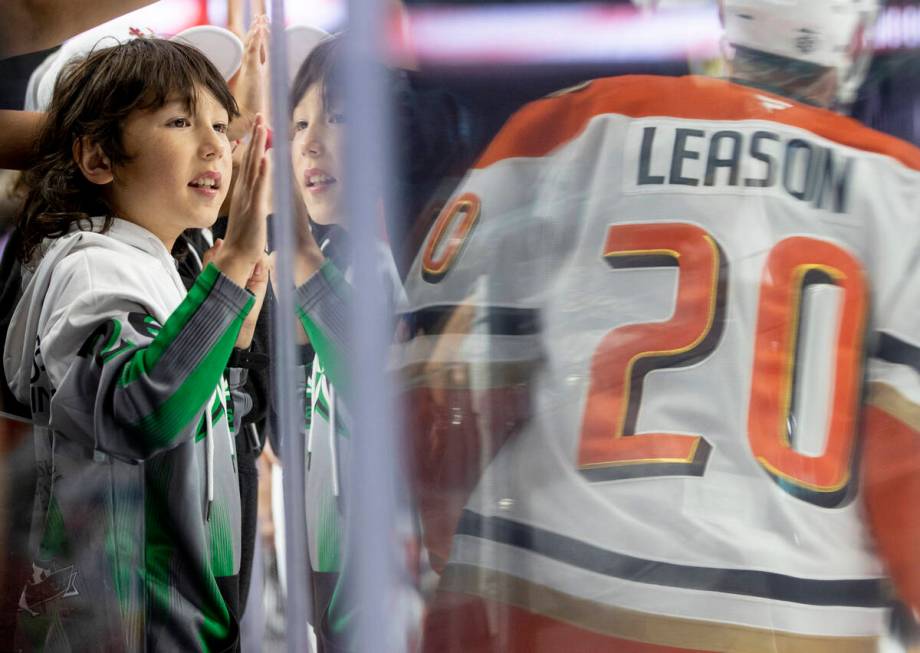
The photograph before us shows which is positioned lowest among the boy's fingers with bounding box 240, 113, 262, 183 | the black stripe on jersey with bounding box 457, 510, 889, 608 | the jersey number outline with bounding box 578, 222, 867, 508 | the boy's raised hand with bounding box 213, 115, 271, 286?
the black stripe on jersey with bounding box 457, 510, 889, 608

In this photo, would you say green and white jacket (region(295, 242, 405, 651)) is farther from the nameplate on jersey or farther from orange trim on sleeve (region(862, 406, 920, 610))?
orange trim on sleeve (region(862, 406, 920, 610))

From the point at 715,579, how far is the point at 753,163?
34 centimetres

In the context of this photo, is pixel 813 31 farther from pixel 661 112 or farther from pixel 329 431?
pixel 329 431

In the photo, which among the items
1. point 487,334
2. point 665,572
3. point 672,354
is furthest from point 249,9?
point 665,572

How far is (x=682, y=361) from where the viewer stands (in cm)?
88

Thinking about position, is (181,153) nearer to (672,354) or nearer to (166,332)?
(166,332)

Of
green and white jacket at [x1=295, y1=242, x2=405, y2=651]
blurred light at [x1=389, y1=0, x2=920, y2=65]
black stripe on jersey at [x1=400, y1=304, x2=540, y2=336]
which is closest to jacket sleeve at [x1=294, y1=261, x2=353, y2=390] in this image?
green and white jacket at [x1=295, y1=242, x2=405, y2=651]

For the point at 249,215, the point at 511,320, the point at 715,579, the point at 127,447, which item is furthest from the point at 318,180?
the point at 715,579

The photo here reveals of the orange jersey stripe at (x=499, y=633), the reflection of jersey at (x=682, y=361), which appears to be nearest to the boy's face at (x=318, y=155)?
the reflection of jersey at (x=682, y=361)

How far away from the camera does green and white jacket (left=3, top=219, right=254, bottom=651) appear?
3.49 ft

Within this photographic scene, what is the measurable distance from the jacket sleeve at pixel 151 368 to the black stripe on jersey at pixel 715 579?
15.0 inches

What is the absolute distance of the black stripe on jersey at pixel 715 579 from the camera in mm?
859

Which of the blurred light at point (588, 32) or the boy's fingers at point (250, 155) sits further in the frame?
the boy's fingers at point (250, 155)

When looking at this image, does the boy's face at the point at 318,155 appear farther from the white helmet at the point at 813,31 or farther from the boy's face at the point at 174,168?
the white helmet at the point at 813,31
